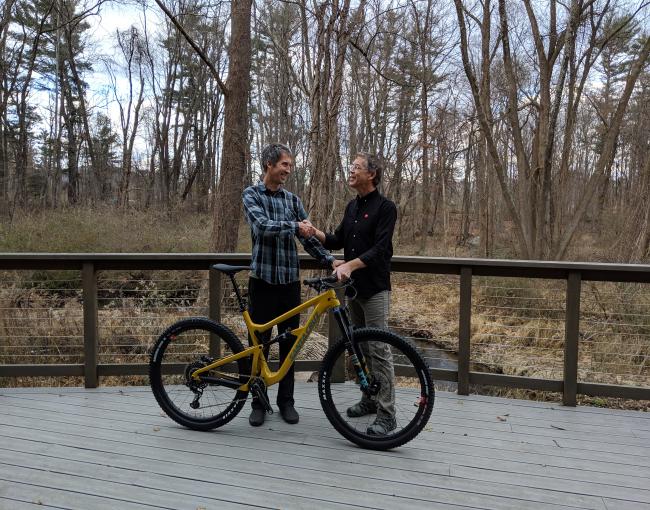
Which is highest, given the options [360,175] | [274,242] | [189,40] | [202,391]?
[189,40]

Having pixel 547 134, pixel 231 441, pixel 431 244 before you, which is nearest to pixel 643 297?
pixel 547 134

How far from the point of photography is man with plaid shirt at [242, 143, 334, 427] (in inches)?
117

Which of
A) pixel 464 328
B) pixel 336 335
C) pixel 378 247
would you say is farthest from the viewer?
pixel 336 335

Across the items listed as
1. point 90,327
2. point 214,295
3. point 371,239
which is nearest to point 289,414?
point 214,295

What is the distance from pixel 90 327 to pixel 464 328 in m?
2.78

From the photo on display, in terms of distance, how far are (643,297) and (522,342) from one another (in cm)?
184

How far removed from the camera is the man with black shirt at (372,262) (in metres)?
2.85

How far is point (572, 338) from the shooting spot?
11.7ft

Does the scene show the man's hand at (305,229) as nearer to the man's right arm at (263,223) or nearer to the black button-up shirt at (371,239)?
the man's right arm at (263,223)

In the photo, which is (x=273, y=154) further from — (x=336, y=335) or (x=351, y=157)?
(x=351, y=157)

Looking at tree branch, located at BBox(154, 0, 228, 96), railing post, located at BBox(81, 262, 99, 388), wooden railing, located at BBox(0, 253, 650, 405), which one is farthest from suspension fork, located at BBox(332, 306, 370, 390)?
tree branch, located at BBox(154, 0, 228, 96)

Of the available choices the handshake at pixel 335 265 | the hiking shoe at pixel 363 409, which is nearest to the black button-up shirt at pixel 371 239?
the handshake at pixel 335 265

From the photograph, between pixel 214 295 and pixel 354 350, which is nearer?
pixel 354 350

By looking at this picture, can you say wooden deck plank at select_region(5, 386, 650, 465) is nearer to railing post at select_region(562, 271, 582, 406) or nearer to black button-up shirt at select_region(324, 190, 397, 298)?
railing post at select_region(562, 271, 582, 406)
